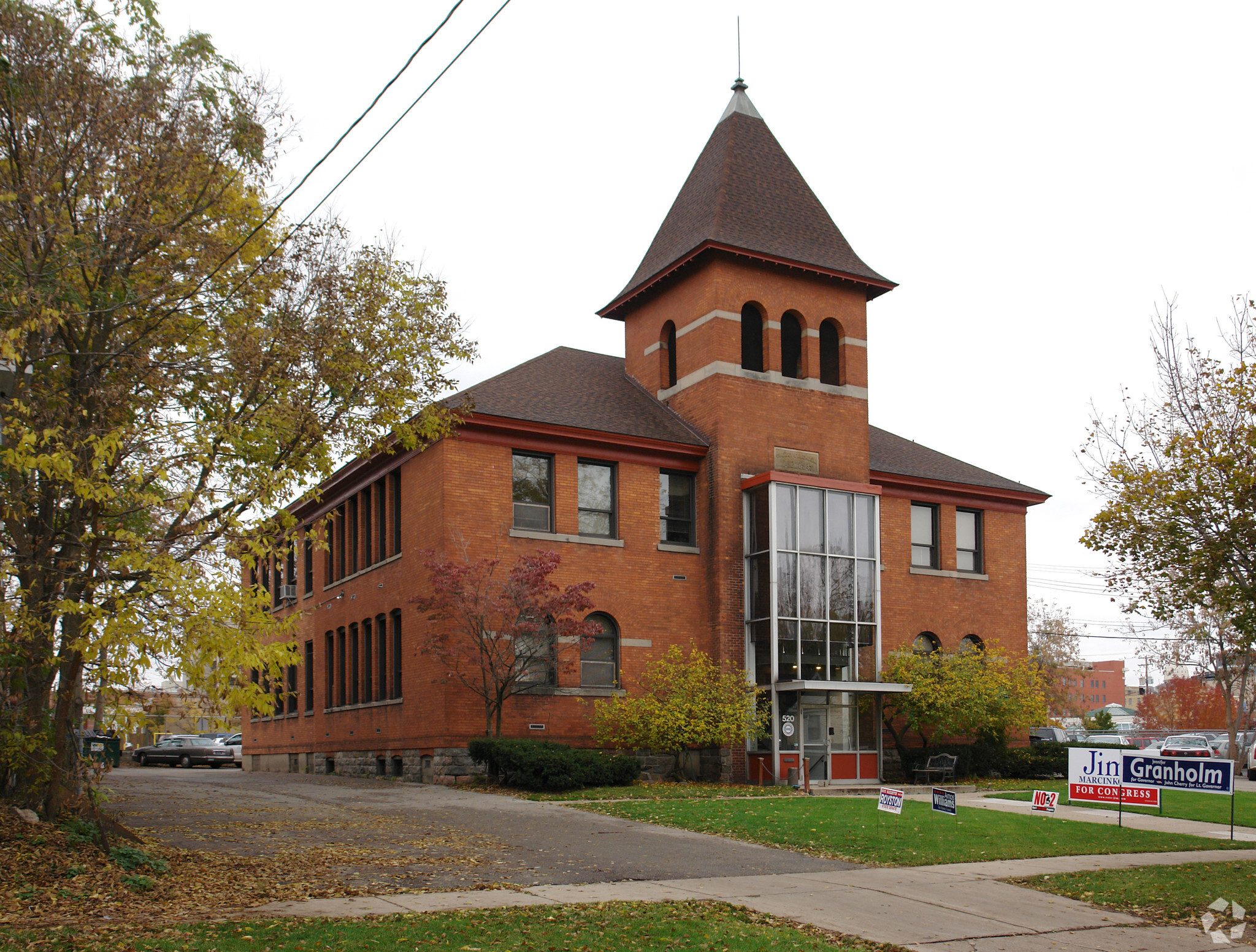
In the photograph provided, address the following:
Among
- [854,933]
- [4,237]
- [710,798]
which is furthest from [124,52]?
[710,798]

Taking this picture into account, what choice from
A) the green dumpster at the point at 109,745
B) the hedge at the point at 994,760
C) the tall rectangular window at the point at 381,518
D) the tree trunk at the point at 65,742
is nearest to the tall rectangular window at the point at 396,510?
the tall rectangular window at the point at 381,518

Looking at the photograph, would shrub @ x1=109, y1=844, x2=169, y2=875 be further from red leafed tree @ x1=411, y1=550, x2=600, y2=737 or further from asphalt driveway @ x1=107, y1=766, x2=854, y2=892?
red leafed tree @ x1=411, y1=550, x2=600, y2=737

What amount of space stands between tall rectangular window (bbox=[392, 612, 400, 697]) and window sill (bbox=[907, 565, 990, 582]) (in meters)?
14.5

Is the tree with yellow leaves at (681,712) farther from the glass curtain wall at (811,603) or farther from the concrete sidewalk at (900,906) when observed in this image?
the concrete sidewalk at (900,906)

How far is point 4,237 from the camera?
1330 centimetres

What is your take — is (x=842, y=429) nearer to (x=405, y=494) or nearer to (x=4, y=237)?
(x=405, y=494)

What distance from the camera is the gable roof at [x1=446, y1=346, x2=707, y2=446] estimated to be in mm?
28766

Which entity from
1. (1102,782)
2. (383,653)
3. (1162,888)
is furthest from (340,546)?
(1162,888)

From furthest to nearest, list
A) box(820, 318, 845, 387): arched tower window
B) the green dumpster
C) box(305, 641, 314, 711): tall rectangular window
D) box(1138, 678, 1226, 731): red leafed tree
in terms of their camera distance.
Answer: box(1138, 678, 1226, 731): red leafed tree → box(305, 641, 314, 711): tall rectangular window → the green dumpster → box(820, 318, 845, 387): arched tower window

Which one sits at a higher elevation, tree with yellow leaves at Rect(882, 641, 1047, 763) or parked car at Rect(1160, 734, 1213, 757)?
tree with yellow leaves at Rect(882, 641, 1047, 763)

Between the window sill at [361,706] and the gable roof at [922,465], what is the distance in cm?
1439

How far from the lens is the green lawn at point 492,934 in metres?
9.02

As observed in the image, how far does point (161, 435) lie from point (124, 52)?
4.67 metres
